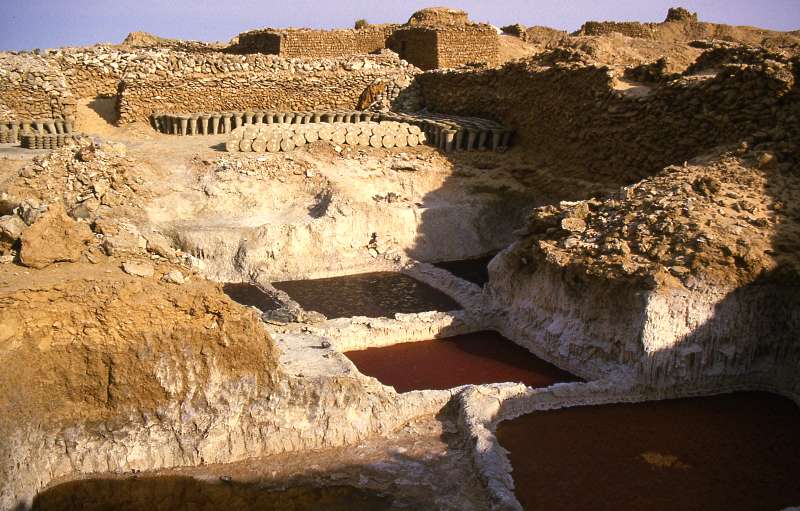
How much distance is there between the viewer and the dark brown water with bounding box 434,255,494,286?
12.4 meters

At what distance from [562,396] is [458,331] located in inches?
99.3

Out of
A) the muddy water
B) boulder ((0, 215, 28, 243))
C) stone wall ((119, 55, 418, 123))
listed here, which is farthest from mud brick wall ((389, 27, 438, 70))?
the muddy water

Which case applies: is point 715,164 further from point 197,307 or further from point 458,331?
point 197,307

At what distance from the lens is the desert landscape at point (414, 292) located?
6.39 m

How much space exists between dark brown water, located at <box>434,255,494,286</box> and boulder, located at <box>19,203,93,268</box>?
22.8ft

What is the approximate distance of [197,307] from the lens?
22.4 feet

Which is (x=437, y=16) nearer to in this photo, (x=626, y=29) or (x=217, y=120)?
(x=626, y=29)

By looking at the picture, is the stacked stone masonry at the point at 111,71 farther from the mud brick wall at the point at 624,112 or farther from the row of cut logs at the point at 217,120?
the mud brick wall at the point at 624,112

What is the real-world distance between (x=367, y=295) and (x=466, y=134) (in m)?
5.79

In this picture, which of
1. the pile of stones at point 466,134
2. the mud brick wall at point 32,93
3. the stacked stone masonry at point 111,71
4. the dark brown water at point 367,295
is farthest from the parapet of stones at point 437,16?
the dark brown water at point 367,295

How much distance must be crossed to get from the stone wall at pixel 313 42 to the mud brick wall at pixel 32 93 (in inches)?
257

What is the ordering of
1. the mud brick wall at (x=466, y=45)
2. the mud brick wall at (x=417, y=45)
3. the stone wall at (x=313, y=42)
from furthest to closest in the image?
1. the mud brick wall at (x=417, y=45)
2. the stone wall at (x=313, y=42)
3. the mud brick wall at (x=466, y=45)

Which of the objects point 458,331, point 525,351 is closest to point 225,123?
point 458,331

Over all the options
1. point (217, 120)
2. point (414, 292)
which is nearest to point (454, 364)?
point (414, 292)
